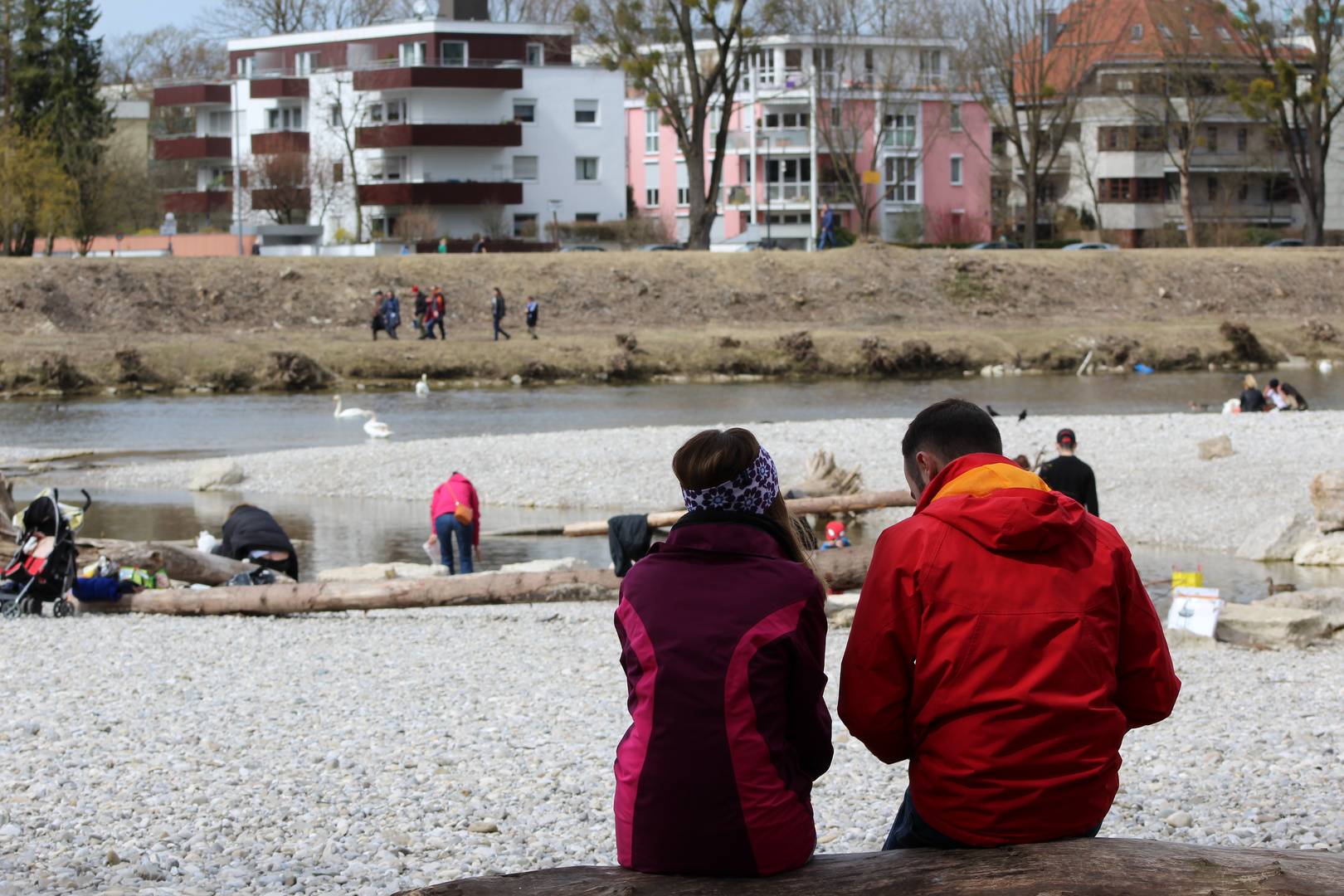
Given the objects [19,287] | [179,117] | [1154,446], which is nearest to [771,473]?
[1154,446]

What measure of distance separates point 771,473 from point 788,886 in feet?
3.30

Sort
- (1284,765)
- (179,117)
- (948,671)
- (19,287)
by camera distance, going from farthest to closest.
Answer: (179,117), (19,287), (1284,765), (948,671)

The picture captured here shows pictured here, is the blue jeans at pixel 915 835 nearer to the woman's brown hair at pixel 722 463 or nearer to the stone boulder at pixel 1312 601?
the woman's brown hair at pixel 722 463

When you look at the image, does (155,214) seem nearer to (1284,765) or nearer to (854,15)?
(854,15)

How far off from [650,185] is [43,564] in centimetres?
7037

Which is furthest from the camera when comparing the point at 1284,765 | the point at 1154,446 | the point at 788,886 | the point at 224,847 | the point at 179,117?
the point at 179,117

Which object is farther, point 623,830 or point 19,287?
point 19,287

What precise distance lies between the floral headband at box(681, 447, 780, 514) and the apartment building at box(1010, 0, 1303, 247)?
61.2m

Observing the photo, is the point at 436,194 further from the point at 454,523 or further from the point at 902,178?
the point at 454,523

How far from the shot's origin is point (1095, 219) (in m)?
72.7

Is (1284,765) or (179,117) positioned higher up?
(179,117)

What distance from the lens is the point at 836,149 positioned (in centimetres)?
6594

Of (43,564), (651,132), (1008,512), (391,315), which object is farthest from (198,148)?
(1008,512)

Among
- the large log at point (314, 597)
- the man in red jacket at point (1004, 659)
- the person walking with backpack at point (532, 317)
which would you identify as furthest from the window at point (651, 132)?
the man in red jacket at point (1004, 659)
